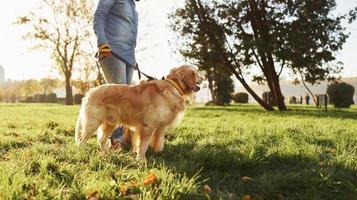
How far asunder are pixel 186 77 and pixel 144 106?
2.28ft

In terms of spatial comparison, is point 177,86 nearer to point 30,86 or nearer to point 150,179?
point 150,179

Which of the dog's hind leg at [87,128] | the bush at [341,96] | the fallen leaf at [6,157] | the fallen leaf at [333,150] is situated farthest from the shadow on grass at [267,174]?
the bush at [341,96]

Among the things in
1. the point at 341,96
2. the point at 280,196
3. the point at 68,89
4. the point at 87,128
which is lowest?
the point at 280,196

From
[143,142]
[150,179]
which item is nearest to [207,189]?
[150,179]

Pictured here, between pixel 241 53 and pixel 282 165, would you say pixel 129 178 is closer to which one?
pixel 282 165

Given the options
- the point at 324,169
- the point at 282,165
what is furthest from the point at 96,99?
the point at 324,169

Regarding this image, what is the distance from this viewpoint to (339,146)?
266 inches

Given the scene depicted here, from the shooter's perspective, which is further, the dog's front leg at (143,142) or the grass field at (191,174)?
the dog's front leg at (143,142)

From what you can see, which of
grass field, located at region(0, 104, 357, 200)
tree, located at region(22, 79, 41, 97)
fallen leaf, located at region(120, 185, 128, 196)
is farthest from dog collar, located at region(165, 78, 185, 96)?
tree, located at region(22, 79, 41, 97)

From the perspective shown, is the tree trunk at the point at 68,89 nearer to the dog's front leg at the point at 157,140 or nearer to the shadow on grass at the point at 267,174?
the dog's front leg at the point at 157,140

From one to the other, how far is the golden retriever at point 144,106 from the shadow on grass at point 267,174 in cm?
38

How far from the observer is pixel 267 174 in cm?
482

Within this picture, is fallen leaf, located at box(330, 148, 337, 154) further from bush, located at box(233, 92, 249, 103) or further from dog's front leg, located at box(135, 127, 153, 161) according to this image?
bush, located at box(233, 92, 249, 103)

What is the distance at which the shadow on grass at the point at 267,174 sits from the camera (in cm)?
435
